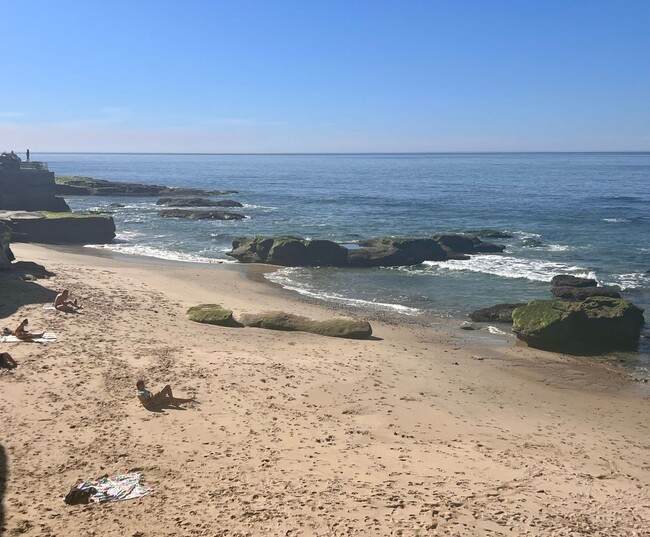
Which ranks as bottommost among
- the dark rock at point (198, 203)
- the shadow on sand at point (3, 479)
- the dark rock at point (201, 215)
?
the shadow on sand at point (3, 479)

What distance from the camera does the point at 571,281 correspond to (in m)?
27.9

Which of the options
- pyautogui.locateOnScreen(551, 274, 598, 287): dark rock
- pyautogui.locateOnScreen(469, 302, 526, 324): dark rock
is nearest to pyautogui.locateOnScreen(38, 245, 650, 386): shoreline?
pyautogui.locateOnScreen(469, 302, 526, 324): dark rock

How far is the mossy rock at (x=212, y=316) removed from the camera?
19641 mm

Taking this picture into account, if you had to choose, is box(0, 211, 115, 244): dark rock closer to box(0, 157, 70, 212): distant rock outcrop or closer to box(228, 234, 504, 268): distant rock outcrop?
box(0, 157, 70, 212): distant rock outcrop

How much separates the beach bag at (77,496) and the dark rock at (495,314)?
1630cm

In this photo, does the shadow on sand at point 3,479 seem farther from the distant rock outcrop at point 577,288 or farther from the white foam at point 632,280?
the white foam at point 632,280

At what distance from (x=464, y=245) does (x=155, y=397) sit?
28.0 meters

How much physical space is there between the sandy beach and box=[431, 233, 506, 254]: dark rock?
17.8 metres

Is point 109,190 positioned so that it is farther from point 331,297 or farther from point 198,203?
point 331,297

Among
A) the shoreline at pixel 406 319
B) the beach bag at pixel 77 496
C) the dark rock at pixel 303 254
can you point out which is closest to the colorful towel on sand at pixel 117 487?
the beach bag at pixel 77 496

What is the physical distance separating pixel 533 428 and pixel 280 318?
358 inches

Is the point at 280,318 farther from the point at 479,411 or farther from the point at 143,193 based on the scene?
the point at 143,193

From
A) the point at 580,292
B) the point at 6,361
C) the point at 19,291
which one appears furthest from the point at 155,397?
the point at 580,292

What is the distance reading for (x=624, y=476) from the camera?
35.3ft
